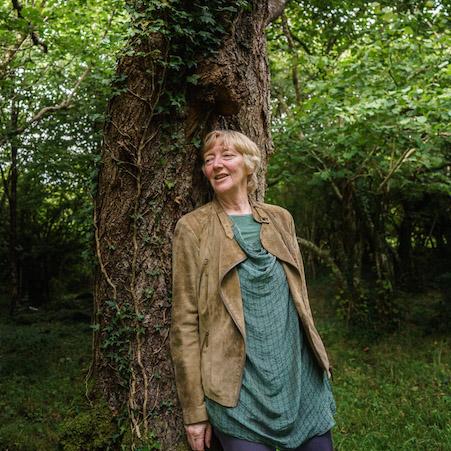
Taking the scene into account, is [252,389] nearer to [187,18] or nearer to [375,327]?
[187,18]

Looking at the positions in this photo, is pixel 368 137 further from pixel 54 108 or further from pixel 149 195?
pixel 54 108

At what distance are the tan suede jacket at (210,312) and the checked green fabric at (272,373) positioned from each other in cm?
4

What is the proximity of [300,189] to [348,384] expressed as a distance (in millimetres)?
5916

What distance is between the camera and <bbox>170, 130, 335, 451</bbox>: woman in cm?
208

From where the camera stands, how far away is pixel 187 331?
2.15m

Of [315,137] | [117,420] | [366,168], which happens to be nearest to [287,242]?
[117,420]

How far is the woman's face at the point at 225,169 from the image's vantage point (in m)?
2.33

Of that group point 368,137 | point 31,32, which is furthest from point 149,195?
point 368,137

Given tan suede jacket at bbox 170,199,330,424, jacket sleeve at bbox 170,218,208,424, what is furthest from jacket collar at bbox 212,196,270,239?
jacket sleeve at bbox 170,218,208,424

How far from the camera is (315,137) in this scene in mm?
8516

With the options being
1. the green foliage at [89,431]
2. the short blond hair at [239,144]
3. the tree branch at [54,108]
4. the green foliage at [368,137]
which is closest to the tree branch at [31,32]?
the tree branch at [54,108]

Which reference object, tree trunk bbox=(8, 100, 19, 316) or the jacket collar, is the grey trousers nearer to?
the jacket collar

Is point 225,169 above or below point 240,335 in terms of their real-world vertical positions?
above

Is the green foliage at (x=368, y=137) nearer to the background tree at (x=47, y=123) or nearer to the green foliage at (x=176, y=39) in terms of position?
the background tree at (x=47, y=123)
